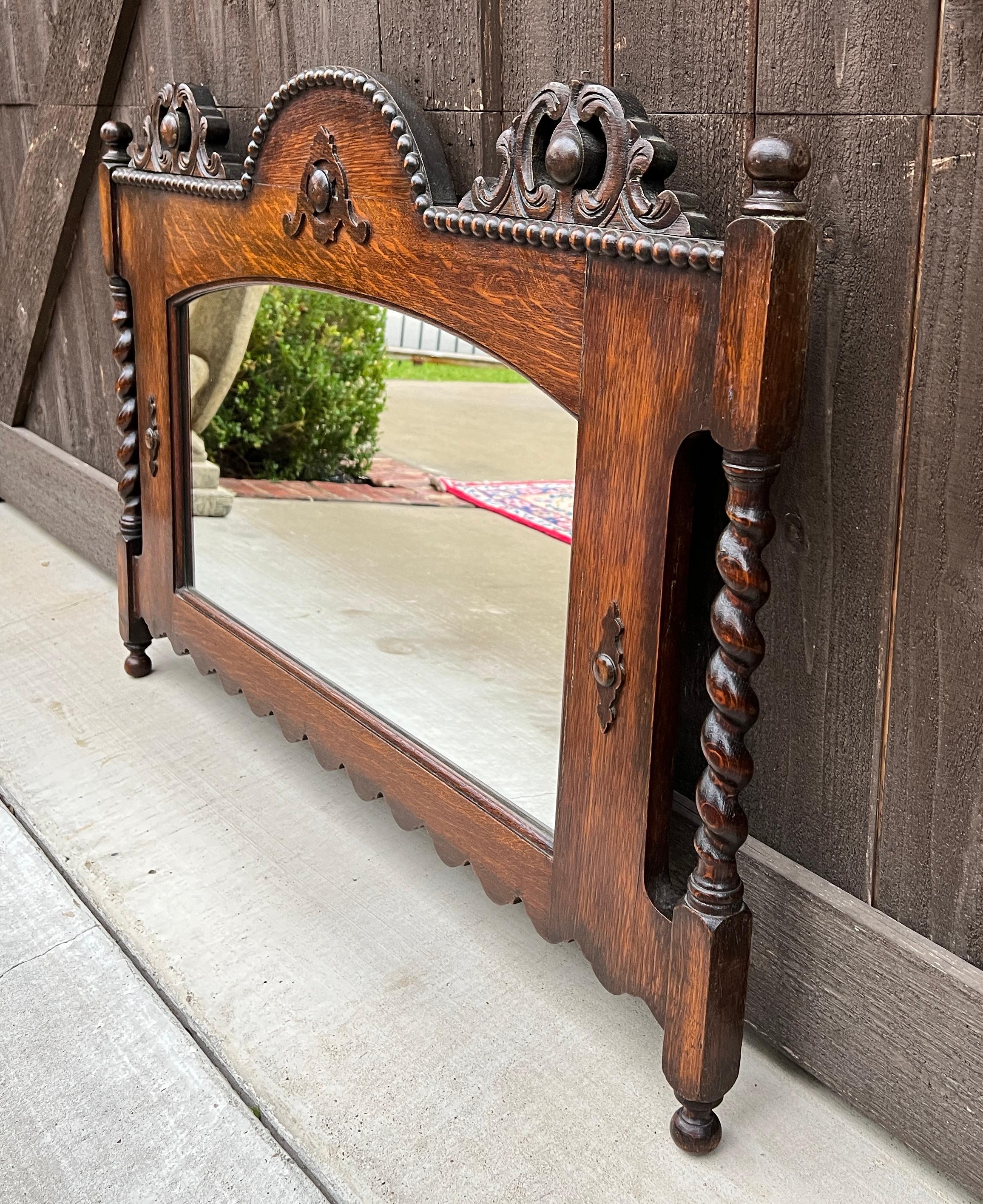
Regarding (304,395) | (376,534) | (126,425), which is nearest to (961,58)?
(376,534)

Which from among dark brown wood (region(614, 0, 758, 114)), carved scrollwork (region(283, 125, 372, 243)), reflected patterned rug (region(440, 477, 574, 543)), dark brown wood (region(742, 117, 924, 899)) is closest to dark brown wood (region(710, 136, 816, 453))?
dark brown wood (region(742, 117, 924, 899))

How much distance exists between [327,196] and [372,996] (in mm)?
1244

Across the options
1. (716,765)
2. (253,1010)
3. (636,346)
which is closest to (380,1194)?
(253,1010)

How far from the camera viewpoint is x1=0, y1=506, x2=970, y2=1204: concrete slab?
1.52 meters

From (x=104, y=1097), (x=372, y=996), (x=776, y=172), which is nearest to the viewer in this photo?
(x=776, y=172)

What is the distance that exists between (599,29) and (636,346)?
0.48 metres

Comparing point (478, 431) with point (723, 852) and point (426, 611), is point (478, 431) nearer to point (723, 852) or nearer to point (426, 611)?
point (426, 611)

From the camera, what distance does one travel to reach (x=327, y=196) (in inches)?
77.1

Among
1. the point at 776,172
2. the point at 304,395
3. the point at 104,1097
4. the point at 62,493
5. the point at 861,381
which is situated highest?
the point at 776,172

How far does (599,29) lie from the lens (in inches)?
63.5

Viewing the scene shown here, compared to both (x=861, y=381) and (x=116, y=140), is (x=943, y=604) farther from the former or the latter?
(x=116, y=140)

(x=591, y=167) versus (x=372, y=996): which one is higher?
(x=591, y=167)

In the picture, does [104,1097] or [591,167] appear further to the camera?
[104,1097]

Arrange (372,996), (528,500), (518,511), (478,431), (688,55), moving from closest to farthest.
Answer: (688,55) < (372,996) < (518,511) < (528,500) < (478,431)
